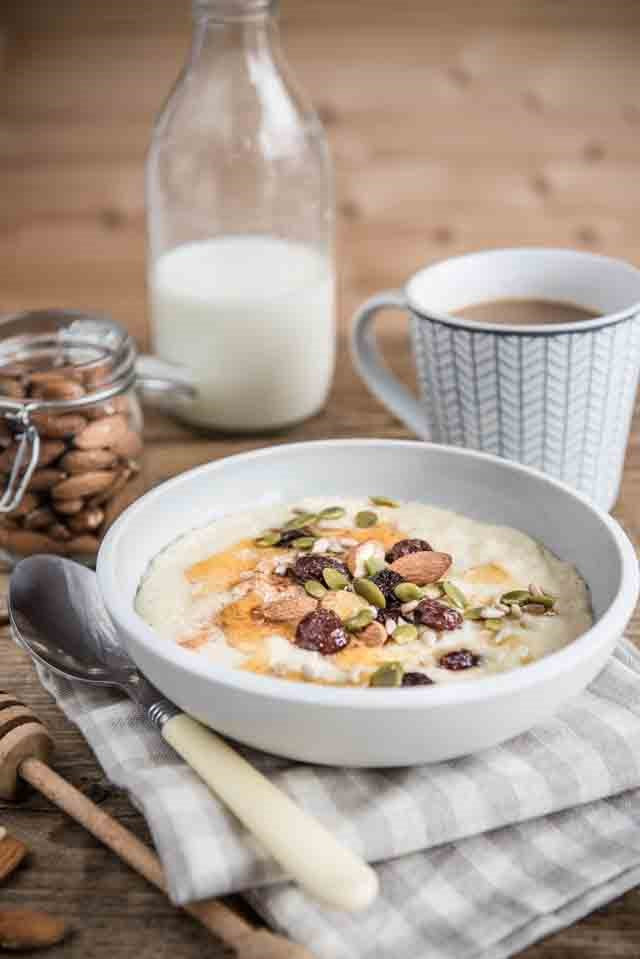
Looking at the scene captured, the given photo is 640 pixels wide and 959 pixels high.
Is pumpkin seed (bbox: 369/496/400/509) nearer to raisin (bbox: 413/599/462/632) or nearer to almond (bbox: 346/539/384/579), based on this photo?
almond (bbox: 346/539/384/579)

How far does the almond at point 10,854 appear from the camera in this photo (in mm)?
787

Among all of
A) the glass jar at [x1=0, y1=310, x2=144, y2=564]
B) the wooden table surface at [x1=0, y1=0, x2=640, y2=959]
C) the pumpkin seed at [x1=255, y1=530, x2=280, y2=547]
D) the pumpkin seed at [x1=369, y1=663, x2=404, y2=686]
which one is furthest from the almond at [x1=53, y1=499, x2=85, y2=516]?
the wooden table surface at [x1=0, y1=0, x2=640, y2=959]

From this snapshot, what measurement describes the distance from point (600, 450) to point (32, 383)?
0.56 m

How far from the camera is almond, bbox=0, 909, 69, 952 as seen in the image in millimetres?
728

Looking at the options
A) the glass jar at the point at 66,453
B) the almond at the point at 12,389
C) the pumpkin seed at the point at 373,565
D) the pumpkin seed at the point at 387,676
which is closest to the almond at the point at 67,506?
the glass jar at the point at 66,453

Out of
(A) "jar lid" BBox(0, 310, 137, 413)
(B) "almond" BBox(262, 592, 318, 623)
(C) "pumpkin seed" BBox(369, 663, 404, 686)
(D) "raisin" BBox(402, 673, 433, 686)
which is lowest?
(B) "almond" BBox(262, 592, 318, 623)

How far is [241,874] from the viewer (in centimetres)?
Result: 74

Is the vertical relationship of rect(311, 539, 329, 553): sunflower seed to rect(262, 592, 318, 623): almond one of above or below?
below

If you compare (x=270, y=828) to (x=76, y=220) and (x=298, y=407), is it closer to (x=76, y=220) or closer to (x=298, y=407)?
(x=298, y=407)

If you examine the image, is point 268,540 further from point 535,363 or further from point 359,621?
point 535,363

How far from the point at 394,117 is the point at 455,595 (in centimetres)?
194

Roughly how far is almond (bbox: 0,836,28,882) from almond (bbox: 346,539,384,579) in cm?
32

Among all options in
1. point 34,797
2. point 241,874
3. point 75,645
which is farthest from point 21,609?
point 241,874

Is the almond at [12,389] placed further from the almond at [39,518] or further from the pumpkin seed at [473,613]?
the pumpkin seed at [473,613]
